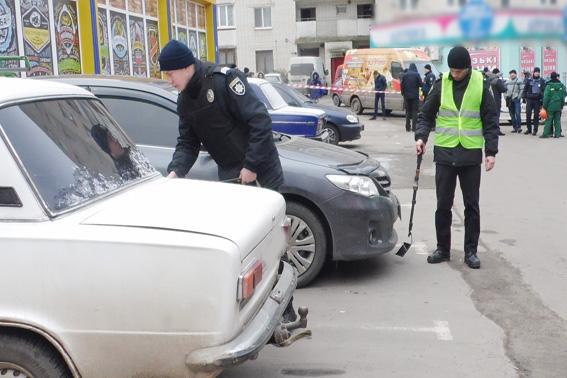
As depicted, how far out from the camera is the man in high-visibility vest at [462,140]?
595cm

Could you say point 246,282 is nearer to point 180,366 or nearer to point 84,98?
point 180,366

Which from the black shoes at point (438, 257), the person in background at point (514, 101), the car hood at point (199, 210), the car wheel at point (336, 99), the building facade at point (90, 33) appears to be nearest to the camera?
the car hood at point (199, 210)

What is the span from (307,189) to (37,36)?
24.3 ft

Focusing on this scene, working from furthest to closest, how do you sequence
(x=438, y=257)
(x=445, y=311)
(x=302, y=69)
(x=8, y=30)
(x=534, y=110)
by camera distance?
(x=302, y=69) → (x=534, y=110) → (x=8, y=30) → (x=438, y=257) → (x=445, y=311)

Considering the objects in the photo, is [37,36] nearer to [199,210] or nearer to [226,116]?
[226,116]

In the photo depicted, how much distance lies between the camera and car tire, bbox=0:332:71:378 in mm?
2689

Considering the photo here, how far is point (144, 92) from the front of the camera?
553 cm

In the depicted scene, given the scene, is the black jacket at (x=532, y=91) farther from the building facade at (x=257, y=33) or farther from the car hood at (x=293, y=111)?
the building facade at (x=257, y=33)

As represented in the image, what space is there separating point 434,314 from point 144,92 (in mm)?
2938

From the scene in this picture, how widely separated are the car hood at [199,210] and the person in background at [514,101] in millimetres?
16477

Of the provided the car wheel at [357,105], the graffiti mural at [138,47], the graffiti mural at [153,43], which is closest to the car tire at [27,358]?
the graffiti mural at [138,47]

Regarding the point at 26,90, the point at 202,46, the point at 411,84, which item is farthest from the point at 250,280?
the point at 202,46

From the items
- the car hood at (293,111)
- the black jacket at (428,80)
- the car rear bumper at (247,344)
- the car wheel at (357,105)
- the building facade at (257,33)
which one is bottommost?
the car wheel at (357,105)

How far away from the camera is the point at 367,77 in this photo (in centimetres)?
2625
